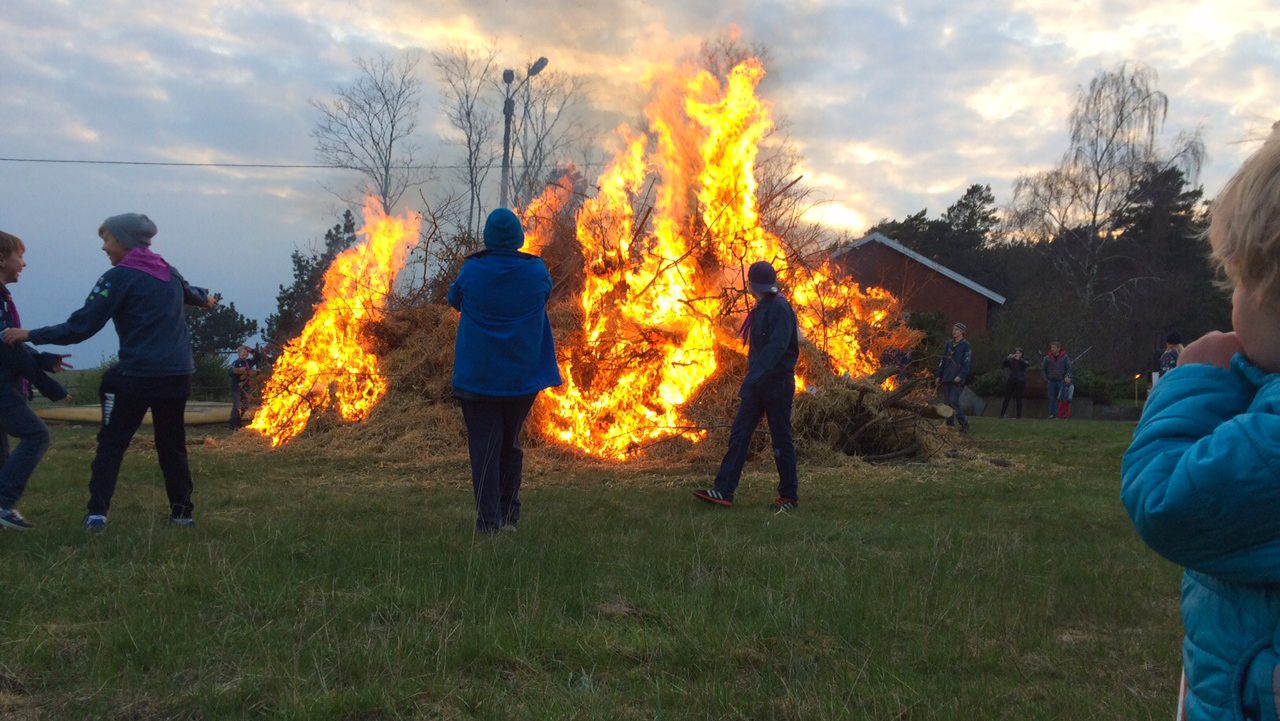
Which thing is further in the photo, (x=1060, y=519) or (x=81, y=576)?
(x=1060, y=519)

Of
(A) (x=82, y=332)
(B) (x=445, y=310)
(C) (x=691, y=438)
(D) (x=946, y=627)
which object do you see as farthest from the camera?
(B) (x=445, y=310)

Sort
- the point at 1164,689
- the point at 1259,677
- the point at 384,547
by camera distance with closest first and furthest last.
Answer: the point at 1259,677, the point at 1164,689, the point at 384,547

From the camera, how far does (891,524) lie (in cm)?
625

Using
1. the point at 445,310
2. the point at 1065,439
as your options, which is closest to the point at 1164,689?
the point at 445,310

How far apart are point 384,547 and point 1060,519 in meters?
Result: 4.79

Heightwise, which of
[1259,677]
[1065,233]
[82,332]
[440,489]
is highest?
[1065,233]

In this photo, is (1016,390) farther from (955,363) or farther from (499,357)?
(499,357)

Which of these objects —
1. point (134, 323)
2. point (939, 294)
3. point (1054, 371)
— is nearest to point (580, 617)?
point (134, 323)

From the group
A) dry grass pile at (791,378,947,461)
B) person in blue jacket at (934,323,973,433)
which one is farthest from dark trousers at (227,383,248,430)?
person in blue jacket at (934,323,973,433)

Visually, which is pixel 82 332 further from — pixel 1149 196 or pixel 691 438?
pixel 1149 196

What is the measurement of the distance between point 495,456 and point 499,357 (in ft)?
1.99

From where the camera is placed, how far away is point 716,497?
22.7 ft

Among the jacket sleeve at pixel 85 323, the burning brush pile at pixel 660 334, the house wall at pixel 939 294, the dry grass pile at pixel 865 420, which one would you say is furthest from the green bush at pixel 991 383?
the jacket sleeve at pixel 85 323

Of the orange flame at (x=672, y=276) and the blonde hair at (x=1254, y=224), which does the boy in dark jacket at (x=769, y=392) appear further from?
the blonde hair at (x=1254, y=224)
